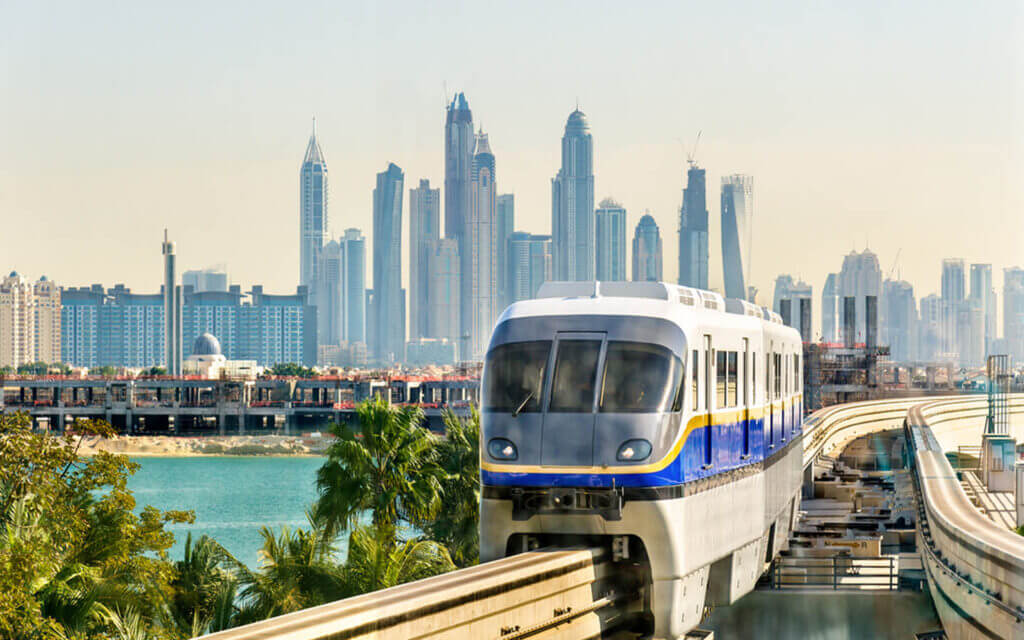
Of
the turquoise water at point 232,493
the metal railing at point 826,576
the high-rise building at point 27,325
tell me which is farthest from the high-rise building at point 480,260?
the turquoise water at point 232,493

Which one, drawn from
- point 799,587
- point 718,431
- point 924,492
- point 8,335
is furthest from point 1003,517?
point 8,335

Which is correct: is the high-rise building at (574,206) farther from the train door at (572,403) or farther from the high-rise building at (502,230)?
the train door at (572,403)

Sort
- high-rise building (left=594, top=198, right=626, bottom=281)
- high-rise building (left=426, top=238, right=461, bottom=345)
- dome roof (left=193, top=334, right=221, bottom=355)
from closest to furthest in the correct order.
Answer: high-rise building (left=426, top=238, right=461, bottom=345)
high-rise building (left=594, top=198, right=626, bottom=281)
dome roof (left=193, top=334, right=221, bottom=355)

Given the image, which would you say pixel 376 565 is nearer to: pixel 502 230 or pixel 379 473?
pixel 502 230

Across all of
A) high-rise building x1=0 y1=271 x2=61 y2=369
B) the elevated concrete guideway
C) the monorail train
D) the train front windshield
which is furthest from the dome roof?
the train front windshield

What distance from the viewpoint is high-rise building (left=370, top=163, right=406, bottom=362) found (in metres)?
8.92

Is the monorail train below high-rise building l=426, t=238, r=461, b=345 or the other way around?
below

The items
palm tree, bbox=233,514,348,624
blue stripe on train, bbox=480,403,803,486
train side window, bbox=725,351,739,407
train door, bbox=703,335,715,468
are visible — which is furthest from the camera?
palm tree, bbox=233,514,348,624

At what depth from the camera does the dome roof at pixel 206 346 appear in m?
152

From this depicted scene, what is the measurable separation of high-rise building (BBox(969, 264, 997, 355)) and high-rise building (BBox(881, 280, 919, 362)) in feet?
3.52

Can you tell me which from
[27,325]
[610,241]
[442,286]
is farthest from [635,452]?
[27,325]

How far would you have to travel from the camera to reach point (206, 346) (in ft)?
522

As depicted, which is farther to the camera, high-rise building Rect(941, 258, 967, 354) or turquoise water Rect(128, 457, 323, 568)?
turquoise water Rect(128, 457, 323, 568)

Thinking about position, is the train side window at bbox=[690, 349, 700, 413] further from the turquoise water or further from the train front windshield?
the turquoise water
